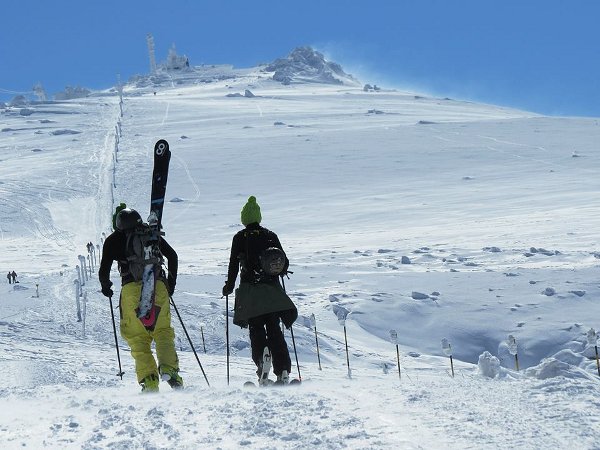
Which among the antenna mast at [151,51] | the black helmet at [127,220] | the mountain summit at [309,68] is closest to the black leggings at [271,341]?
the black helmet at [127,220]

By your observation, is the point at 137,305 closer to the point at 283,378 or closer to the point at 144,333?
the point at 144,333

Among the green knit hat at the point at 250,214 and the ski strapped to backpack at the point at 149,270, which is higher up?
the green knit hat at the point at 250,214

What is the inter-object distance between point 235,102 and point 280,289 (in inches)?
3543

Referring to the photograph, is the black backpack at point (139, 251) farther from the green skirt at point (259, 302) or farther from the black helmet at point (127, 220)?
the green skirt at point (259, 302)

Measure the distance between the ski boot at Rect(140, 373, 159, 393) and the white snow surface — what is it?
→ 11 cm

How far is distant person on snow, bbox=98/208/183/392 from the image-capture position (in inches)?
252

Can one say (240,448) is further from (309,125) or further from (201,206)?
A: (309,125)

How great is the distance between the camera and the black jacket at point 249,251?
6691mm

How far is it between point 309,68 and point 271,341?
6102 inches

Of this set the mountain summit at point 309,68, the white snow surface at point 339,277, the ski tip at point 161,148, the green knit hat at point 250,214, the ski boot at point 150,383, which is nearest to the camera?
the white snow surface at point 339,277

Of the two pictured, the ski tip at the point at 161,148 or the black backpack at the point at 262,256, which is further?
the ski tip at the point at 161,148

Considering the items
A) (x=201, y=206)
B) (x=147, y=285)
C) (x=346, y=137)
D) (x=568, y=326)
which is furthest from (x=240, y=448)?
(x=346, y=137)

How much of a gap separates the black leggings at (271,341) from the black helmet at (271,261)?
1.21 ft

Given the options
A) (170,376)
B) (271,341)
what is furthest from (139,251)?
(271,341)
